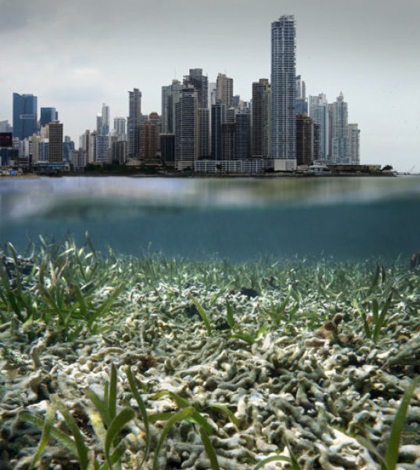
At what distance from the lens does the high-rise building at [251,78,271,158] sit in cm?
480

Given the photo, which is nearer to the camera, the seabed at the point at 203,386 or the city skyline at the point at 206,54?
the seabed at the point at 203,386

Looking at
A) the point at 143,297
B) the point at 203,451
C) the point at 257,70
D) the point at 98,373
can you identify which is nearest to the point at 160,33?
the point at 257,70

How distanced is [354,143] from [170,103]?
213 cm

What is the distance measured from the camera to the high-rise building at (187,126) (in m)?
4.77

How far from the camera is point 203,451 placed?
163cm

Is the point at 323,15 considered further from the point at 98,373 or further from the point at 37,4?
the point at 98,373

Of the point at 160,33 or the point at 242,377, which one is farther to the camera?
the point at 160,33

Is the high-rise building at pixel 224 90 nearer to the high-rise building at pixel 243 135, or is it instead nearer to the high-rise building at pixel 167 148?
the high-rise building at pixel 243 135

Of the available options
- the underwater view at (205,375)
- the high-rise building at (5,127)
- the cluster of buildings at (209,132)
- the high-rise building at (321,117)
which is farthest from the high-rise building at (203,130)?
the high-rise building at (5,127)

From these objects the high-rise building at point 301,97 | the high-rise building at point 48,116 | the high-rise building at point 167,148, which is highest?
the high-rise building at point 301,97

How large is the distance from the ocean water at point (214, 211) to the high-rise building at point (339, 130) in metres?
0.86

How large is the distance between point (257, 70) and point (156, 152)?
1407 millimetres

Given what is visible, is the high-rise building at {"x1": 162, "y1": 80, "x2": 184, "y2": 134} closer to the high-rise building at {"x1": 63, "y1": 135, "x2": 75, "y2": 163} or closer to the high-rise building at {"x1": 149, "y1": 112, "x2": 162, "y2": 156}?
the high-rise building at {"x1": 149, "y1": 112, "x2": 162, "y2": 156}

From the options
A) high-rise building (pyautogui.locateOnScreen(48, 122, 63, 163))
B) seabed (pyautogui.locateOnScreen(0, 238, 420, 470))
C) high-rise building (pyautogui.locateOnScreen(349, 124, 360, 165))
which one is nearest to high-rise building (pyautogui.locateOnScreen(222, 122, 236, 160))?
high-rise building (pyautogui.locateOnScreen(349, 124, 360, 165))
